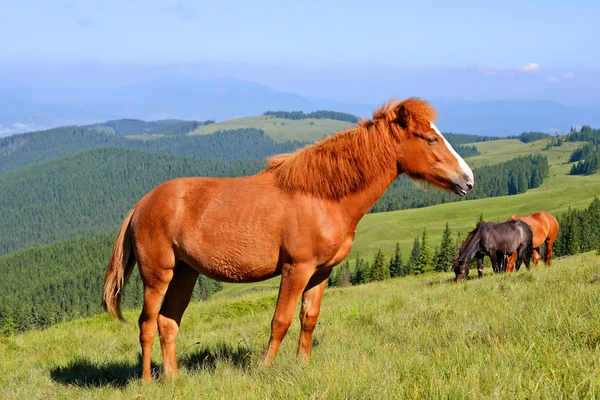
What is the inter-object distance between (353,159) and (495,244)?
13.4 m

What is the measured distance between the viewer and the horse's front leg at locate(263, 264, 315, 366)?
5715 mm

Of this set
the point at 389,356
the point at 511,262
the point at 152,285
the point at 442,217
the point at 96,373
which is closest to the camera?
the point at 389,356

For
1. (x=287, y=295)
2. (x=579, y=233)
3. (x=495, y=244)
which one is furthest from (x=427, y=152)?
(x=579, y=233)

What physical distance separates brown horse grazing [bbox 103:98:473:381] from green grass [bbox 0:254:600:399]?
0.90 metres

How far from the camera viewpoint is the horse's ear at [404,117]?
19.8 feet

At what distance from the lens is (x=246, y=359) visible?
689 centimetres

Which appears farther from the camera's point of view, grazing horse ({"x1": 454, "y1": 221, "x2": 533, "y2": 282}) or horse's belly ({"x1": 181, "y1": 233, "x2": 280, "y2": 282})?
grazing horse ({"x1": 454, "y1": 221, "x2": 533, "y2": 282})

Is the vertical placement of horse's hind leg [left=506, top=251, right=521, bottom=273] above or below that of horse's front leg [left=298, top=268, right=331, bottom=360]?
below

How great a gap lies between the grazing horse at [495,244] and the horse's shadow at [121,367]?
12.4 m

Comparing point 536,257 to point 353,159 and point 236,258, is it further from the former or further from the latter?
point 236,258

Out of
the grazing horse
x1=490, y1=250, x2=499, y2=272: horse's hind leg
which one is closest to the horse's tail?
the grazing horse

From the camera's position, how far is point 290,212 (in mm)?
5859

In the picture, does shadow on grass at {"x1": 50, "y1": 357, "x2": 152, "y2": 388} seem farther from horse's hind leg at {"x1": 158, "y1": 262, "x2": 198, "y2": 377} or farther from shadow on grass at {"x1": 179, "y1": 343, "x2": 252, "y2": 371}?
shadow on grass at {"x1": 179, "y1": 343, "x2": 252, "y2": 371}

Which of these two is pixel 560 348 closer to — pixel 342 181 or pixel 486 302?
pixel 342 181
